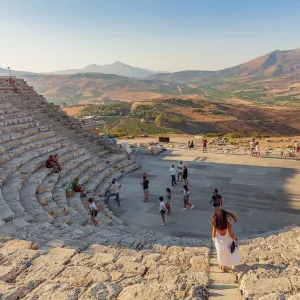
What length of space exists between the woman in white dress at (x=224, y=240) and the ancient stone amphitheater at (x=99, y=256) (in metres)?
0.22

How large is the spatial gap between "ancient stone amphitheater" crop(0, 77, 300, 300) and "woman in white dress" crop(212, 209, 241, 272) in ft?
0.72

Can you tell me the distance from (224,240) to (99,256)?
8.08ft

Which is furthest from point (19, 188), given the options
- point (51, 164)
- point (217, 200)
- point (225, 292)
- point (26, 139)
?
point (225, 292)

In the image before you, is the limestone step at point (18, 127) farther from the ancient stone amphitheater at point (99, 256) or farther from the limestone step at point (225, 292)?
the limestone step at point (225, 292)

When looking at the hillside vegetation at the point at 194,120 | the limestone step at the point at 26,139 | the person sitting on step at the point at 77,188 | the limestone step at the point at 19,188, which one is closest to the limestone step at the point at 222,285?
the limestone step at the point at 19,188

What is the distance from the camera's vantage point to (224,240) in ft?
18.1

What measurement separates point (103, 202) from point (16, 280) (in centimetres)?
725

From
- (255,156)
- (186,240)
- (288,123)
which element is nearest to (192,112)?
(288,123)

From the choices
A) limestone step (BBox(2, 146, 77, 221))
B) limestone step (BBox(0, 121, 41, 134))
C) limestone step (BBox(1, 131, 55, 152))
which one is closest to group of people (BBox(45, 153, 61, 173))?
limestone step (BBox(2, 146, 77, 221))

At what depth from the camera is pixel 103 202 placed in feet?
39.2

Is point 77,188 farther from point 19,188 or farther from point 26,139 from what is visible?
point 26,139

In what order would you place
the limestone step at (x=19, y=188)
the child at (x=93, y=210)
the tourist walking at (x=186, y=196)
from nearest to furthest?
the limestone step at (x=19, y=188) → the child at (x=93, y=210) → the tourist walking at (x=186, y=196)

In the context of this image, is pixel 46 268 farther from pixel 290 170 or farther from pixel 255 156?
pixel 255 156

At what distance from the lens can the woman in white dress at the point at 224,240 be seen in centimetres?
538
